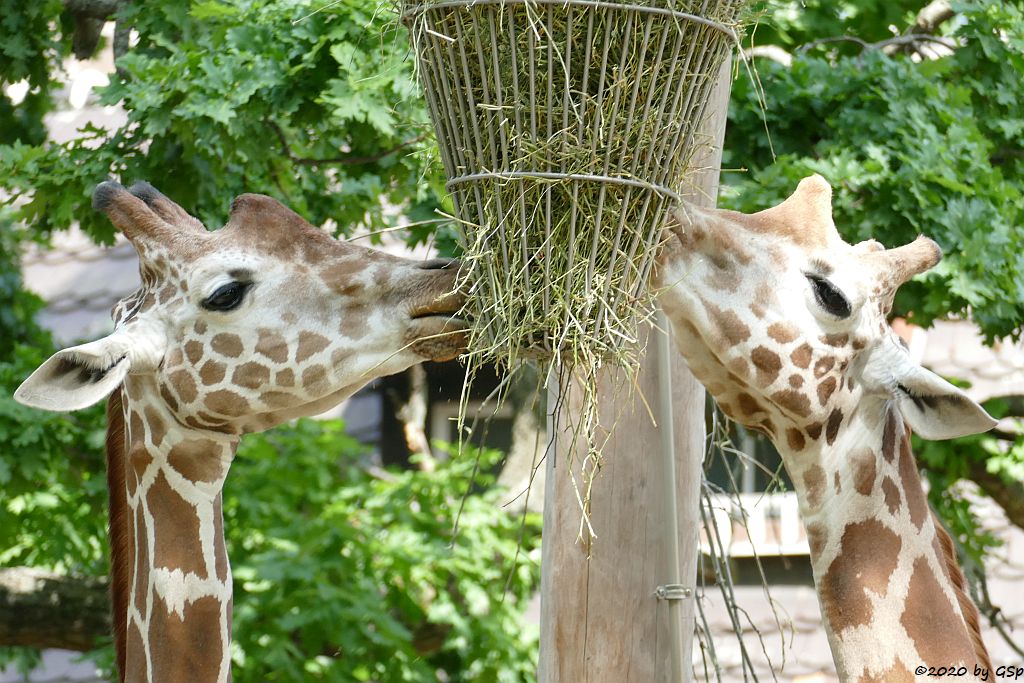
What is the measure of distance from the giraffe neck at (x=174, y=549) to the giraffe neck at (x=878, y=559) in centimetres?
130

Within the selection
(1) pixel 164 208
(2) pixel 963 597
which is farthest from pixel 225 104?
(2) pixel 963 597

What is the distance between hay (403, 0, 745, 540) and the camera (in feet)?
8.10

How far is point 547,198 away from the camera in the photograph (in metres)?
2.50

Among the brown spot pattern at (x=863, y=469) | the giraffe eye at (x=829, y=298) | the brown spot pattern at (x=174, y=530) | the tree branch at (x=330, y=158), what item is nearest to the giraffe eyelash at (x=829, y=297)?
the giraffe eye at (x=829, y=298)

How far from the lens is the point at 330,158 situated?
5.16m

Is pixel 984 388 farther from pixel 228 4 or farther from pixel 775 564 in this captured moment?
pixel 228 4

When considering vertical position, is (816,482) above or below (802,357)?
below

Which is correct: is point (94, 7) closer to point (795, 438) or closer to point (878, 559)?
point (795, 438)

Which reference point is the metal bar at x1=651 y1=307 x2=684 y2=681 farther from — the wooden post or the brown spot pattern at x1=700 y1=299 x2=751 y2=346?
the brown spot pattern at x1=700 y1=299 x2=751 y2=346

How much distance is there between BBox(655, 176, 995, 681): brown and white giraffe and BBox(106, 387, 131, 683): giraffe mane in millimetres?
1311

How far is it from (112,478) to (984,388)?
5.25 m

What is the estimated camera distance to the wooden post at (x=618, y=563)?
328 cm

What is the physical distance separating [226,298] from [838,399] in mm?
1368

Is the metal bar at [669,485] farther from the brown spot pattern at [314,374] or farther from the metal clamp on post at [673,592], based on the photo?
the brown spot pattern at [314,374]
